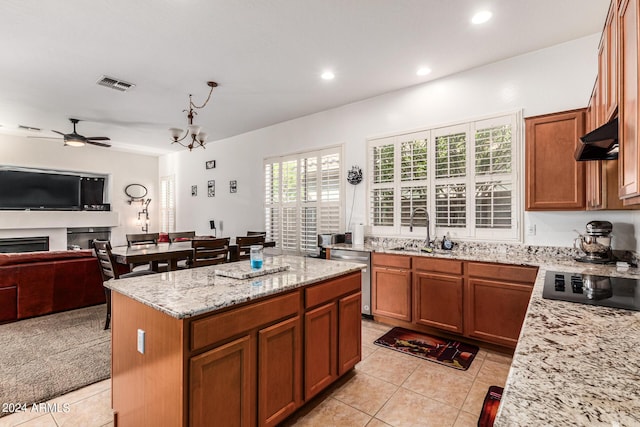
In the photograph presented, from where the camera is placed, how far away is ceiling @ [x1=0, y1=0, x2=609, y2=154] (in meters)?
2.58

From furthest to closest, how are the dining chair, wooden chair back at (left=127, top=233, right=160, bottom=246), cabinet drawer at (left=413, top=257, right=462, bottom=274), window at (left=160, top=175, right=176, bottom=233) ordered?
window at (left=160, top=175, right=176, bottom=233) → wooden chair back at (left=127, top=233, right=160, bottom=246) → the dining chair → cabinet drawer at (left=413, top=257, right=462, bottom=274)

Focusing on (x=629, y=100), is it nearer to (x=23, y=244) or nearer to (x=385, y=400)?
(x=385, y=400)

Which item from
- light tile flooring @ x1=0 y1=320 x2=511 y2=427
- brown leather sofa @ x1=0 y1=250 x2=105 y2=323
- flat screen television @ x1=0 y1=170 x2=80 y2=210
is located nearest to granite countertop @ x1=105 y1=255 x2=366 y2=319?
light tile flooring @ x1=0 y1=320 x2=511 y2=427

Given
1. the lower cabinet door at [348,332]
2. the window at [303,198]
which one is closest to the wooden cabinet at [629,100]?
the lower cabinet door at [348,332]

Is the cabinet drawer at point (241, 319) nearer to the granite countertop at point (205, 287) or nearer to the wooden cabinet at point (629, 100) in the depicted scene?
the granite countertop at point (205, 287)

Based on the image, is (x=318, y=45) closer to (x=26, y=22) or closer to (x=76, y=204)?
(x=26, y=22)

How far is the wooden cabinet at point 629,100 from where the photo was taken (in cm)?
121

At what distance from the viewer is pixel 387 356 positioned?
2.99 m

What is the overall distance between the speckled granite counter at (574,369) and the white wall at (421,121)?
2.11 metres

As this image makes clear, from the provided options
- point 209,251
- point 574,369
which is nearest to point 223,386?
point 574,369

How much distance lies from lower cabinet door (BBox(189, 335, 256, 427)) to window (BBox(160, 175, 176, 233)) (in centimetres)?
726

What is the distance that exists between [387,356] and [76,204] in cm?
780

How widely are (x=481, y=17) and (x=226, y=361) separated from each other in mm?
3247

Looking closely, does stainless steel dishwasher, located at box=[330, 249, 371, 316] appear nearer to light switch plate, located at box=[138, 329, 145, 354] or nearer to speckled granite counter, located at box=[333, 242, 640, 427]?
speckled granite counter, located at box=[333, 242, 640, 427]
